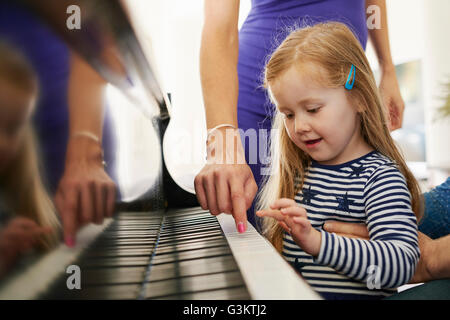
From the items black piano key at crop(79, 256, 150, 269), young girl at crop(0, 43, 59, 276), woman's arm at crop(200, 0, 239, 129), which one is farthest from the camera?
woman's arm at crop(200, 0, 239, 129)

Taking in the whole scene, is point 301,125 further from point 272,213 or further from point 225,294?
point 225,294

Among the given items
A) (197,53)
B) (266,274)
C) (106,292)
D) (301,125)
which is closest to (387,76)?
(301,125)

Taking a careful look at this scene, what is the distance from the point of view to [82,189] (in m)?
0.39

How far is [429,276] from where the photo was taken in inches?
24.0

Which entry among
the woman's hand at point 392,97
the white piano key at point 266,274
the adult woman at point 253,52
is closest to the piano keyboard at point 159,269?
the white piano key at point 266,274

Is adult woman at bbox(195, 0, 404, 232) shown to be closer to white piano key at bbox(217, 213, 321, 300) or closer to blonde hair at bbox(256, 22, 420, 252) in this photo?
blonde hair at bbox(256, 22, 420, 252)

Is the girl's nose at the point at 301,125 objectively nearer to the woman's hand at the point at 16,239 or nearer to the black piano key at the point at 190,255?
the black piano key at the point at 190,255

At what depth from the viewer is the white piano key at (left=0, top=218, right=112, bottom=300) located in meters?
0.31

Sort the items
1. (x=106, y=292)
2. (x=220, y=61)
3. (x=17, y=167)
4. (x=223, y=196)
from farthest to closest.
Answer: (x=220, y=61), (x=223, y=196), (x=106, y=292), (x=17, y=167)

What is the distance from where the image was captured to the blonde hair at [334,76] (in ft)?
1.95

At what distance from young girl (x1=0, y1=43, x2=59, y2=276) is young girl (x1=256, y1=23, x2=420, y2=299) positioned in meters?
0.36

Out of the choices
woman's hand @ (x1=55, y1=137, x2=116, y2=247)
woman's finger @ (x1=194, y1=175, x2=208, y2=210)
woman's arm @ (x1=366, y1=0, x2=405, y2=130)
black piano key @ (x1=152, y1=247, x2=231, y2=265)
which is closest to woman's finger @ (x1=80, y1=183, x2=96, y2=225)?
woman's hand @ (x1=55, y1=137, x2=116, y2=247)

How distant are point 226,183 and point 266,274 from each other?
8.2 inches
